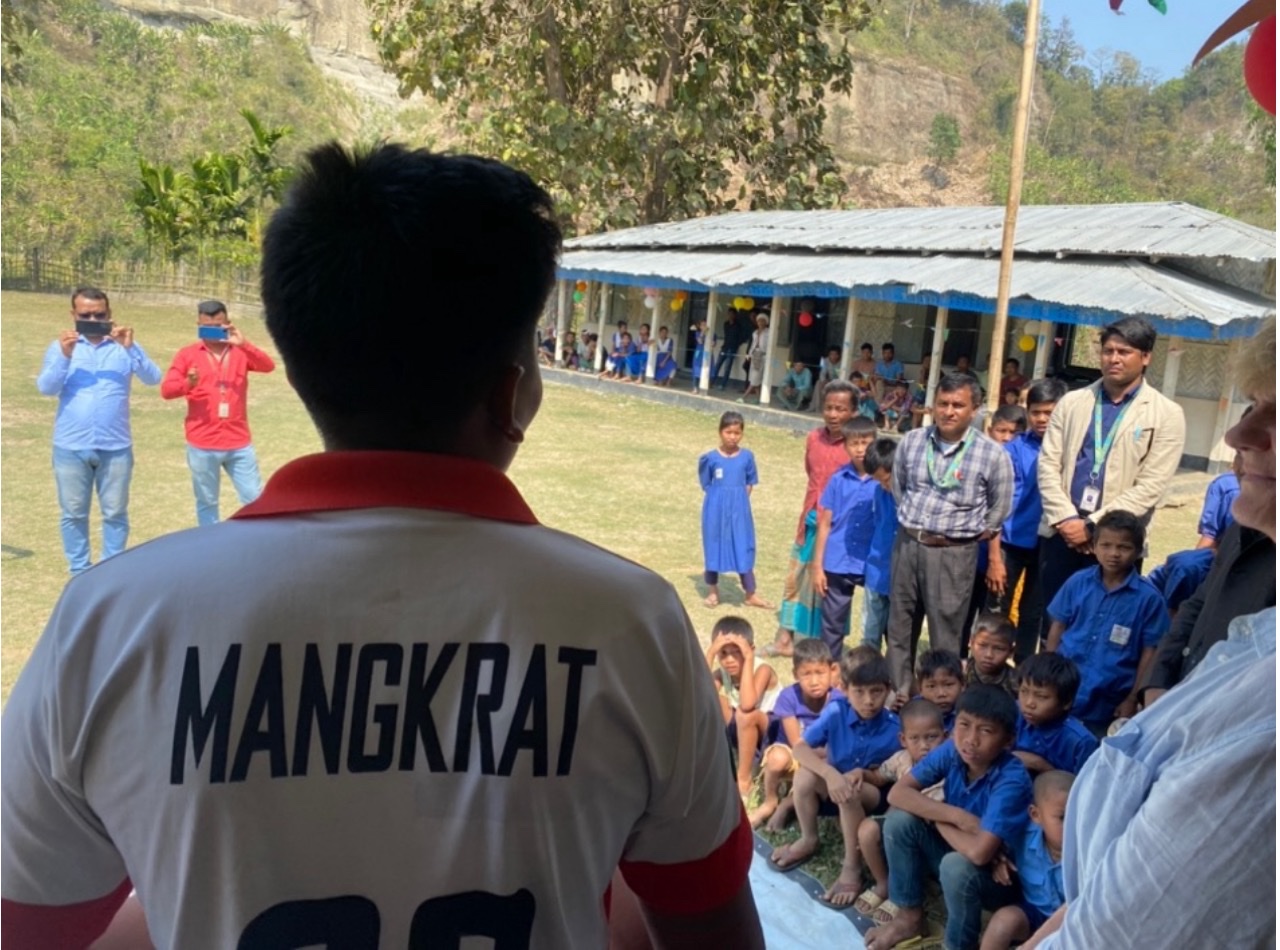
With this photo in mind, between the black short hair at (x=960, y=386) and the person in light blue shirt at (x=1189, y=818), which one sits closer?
the person in light blue shirt at (x=1189, y=818)

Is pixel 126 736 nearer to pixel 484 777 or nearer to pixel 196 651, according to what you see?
pixel 196 651

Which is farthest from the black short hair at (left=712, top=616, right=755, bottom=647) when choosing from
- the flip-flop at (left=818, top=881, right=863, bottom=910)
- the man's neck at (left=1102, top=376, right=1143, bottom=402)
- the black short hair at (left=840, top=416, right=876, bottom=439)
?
the man's neck at (left=1102, top=376, right=1143, bottom=402)

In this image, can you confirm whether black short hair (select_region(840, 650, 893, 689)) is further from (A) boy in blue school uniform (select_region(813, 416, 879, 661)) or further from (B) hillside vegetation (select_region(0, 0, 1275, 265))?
(B) hillside vegetation (select_region(0, 0, 1275, 265))

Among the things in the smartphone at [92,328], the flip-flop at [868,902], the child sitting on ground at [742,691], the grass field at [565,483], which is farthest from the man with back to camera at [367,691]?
the smartphone at [92,328]

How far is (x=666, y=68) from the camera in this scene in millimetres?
21203

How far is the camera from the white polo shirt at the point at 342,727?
73cm

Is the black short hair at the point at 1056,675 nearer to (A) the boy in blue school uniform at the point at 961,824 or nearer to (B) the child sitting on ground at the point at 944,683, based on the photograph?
(A) the boy in blue school uniform at the point at 961,824

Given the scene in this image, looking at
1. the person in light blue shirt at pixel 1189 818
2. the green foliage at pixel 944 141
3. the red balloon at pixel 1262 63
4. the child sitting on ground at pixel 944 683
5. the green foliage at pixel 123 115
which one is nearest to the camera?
the person in light blue shirt at pixel 1189 818

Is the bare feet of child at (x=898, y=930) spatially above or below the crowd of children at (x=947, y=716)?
below

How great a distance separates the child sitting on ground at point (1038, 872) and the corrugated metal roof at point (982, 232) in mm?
9598

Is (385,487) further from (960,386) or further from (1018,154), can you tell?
(1018,154)

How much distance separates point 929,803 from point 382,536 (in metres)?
2.40

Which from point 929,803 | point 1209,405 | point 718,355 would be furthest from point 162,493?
point 718,355

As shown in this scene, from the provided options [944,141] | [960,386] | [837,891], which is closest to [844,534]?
[960,386]
